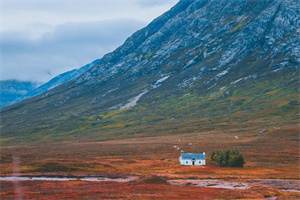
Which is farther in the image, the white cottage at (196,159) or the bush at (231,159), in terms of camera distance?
the white cottage at (196,159)

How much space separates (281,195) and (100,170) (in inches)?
2462

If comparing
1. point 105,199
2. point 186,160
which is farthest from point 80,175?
point 105,199

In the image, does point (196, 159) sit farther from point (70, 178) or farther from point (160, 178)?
point (160, 178)

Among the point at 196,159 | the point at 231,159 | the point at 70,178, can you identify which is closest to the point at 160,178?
the point at 70,178

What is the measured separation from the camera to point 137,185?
113125mm

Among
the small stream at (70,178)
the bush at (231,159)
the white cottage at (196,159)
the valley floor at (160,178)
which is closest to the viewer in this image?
the valley floor at (160,178)

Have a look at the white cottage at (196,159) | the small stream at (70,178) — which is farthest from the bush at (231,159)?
the small stream at (70,178)

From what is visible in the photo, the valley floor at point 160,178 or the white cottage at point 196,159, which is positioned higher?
the white cottage at point 196,159

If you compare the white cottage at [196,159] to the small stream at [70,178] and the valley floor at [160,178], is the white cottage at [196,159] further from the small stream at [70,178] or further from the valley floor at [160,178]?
the small stream at [70,178]

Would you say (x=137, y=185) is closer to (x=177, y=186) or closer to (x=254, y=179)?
(x=177, y=186)

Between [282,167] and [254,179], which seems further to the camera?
[282,167]

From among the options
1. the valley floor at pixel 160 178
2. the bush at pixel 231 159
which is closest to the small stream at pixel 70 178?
the valley floor at pixel 160 178

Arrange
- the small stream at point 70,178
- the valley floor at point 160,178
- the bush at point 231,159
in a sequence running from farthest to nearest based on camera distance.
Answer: the bush at point 231,159 < the small stream at point 70,178 < the valley floor at point 160,178

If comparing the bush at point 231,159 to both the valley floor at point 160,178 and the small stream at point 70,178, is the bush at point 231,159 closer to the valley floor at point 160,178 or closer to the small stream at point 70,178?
the valley floor at point 160,178
